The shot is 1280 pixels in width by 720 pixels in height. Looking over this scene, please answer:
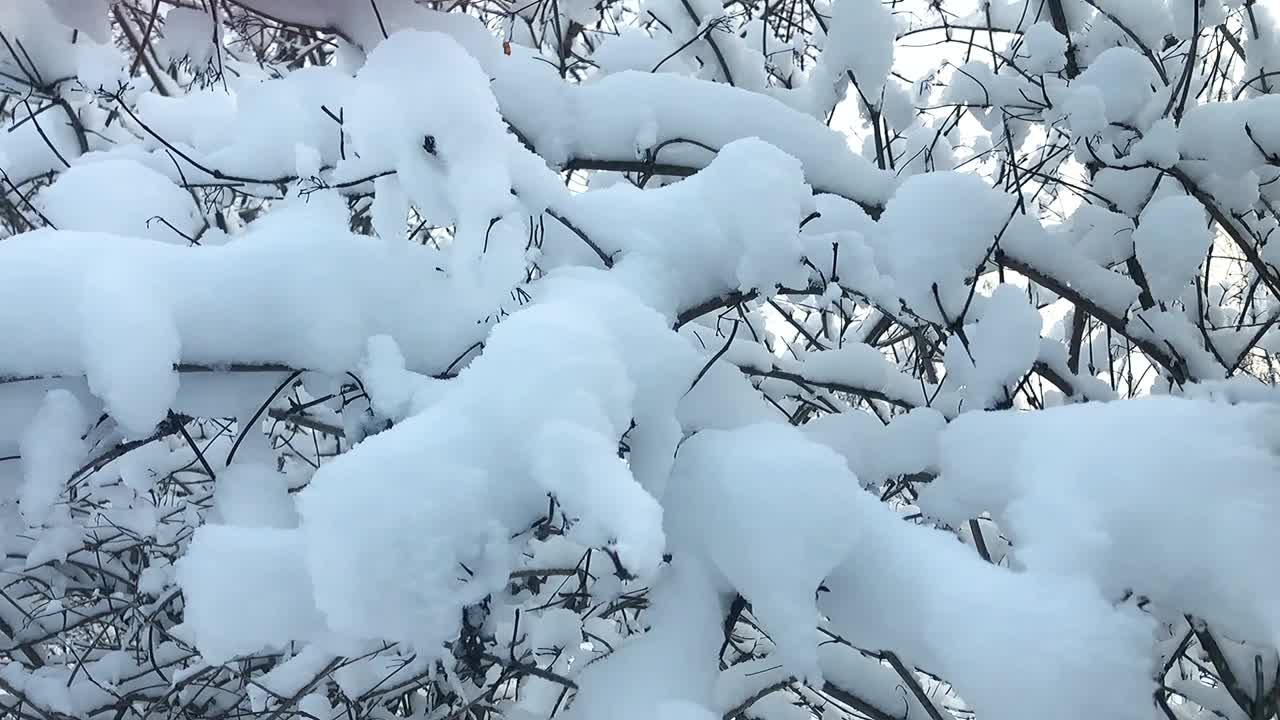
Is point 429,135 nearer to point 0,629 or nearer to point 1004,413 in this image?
point 1004,413

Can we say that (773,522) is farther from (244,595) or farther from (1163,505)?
(244,595)

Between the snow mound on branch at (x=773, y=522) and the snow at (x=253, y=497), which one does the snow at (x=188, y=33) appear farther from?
the snow mound on branch at (x=773, y=522)

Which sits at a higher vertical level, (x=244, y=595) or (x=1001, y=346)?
(x=1001, y=346)

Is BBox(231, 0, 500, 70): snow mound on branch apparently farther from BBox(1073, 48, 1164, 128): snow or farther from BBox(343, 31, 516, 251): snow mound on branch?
BBox(1073, 48, 1164, 128): snow

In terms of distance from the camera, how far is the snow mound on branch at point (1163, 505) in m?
0.80

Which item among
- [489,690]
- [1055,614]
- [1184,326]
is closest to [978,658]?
[1055,614]

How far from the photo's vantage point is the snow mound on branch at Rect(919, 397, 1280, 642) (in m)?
0.80

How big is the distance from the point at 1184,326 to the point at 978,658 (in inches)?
50.8

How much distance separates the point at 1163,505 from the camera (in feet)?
2.75

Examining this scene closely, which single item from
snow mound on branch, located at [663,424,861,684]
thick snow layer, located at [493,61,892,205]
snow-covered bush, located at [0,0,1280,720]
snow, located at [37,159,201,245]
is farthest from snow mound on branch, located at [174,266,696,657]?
snow, located at [37,159,201,245]

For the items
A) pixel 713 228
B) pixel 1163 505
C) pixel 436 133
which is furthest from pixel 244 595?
pixel 1163 505

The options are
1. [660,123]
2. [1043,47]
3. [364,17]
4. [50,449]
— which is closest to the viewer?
[50,449]

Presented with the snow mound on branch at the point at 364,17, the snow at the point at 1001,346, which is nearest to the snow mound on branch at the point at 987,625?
the snow at the point at 1001,346

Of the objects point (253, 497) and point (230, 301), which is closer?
point (230, 301)
